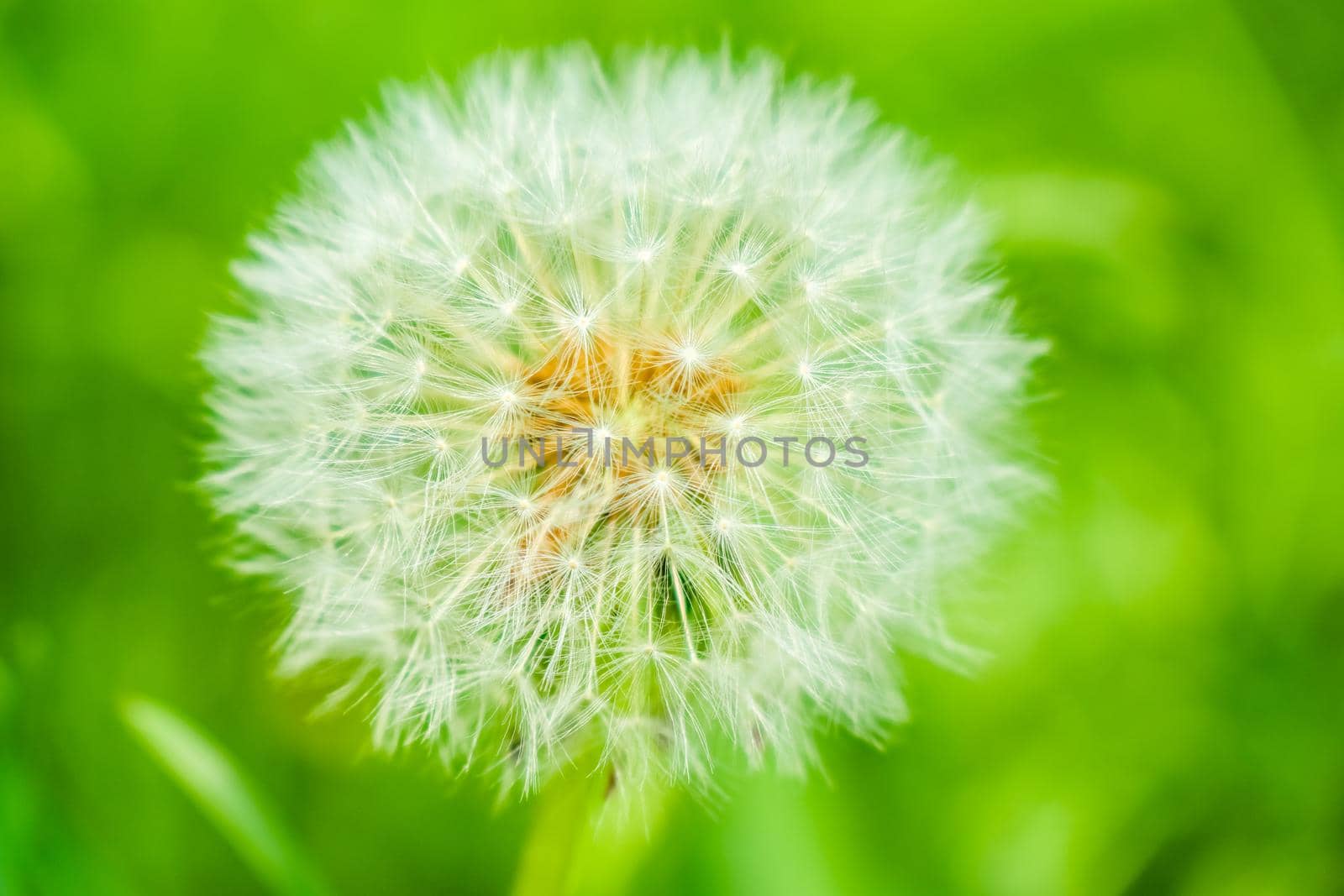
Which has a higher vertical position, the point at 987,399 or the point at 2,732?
the point at 987,399

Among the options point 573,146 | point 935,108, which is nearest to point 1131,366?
point 935,108

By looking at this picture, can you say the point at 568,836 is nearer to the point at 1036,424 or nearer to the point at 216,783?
the point at 216,783

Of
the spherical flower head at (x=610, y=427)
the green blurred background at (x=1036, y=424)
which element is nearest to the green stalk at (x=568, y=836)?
the spherical flower head at (x=610, y=427)

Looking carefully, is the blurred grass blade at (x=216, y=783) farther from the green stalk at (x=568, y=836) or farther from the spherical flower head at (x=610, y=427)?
the green stalk at (x=568, y=836)

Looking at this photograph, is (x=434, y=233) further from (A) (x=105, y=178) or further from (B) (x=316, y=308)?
(A) (x=105, y=178)

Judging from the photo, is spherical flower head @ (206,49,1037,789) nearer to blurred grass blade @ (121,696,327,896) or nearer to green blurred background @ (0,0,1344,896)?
blurred grass blade @ (121,696,327,896)

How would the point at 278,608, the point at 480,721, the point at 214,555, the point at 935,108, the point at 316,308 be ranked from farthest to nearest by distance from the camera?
the point at 935,108
the point at 214,555
the point at 278,608
the point at 316,308
the point at 480,721

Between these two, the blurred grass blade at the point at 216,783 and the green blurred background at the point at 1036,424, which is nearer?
the blurred grass blade at the point at 216,783

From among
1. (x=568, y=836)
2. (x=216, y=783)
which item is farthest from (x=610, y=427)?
(x=216, y=783)
